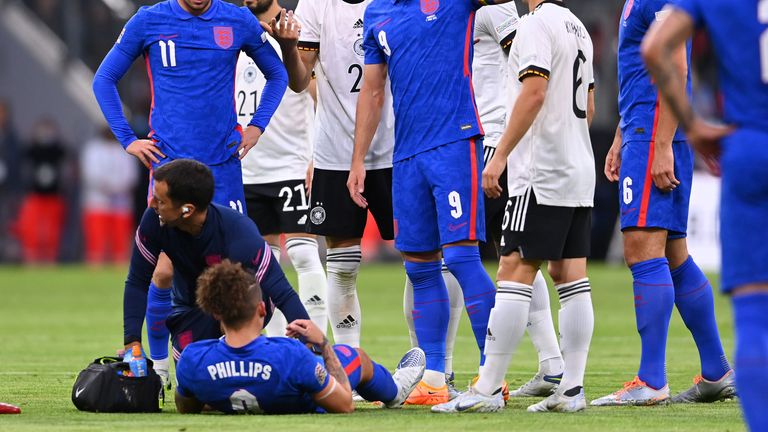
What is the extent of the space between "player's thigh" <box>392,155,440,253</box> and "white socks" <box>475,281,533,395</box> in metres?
0.68

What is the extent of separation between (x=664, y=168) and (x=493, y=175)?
1.03 metres

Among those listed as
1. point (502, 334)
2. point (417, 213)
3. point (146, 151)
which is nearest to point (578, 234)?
point (502, 334)

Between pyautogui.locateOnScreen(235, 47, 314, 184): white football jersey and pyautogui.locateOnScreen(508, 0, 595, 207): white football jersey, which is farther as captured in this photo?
pyautogui.locateOnScreen(235, 47, 314, 184): white football jersey

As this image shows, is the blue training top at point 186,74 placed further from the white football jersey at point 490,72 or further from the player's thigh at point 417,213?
the white football jersey at point 490,72

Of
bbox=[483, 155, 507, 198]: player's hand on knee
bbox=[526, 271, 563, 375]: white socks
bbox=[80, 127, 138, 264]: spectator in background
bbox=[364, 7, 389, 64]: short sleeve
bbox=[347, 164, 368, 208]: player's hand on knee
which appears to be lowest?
bbox=[80, 127, 138, 264]: spectator in background

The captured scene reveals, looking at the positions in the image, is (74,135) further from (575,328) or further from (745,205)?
(745,205)

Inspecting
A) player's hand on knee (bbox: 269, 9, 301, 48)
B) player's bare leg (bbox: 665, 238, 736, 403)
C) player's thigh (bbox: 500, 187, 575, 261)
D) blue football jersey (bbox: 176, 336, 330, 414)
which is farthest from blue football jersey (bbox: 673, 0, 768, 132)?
player's hand on knee (bbox: 269, 9, 301, 48)

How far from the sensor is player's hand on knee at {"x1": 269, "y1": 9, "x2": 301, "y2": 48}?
809 centimetres

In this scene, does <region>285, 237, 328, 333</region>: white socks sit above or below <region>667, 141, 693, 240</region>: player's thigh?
below

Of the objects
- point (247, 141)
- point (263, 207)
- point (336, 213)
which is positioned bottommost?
point (263, 207)

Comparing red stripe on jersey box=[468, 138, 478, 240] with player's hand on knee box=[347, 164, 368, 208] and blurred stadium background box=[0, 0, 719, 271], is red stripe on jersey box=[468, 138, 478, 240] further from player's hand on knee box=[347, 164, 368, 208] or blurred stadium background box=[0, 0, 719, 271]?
blurred stadium background box=[0, 0, 719, 271]

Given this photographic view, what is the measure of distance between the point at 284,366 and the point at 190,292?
3.82 feet

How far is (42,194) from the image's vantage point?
23.6 metres

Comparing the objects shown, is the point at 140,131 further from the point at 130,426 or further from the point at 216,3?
the point at 130,426
